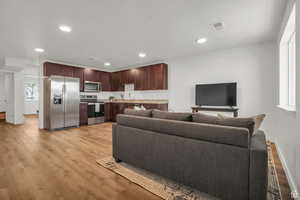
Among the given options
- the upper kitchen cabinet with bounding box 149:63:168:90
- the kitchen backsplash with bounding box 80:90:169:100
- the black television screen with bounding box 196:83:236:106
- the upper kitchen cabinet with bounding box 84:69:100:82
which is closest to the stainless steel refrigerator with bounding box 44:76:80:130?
the upper kitchen cabinet with bounding box 84:69:100:82

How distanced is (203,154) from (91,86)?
5.88m

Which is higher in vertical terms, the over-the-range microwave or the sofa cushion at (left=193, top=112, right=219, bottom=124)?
the over-the-range microwave

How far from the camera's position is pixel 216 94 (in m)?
4.26

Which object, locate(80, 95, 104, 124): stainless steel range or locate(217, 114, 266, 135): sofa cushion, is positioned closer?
locate(217, 114, 266, 135): sofa cushion

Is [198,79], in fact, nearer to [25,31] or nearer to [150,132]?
[150,132]

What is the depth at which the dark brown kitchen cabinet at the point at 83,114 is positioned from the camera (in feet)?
18.9

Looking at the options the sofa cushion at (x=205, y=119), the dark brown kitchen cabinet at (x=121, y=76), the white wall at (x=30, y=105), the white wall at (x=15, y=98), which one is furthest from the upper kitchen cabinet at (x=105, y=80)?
the sofa cushion at (x=205, y=119)

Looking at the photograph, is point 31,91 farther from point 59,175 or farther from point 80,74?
point 59,175

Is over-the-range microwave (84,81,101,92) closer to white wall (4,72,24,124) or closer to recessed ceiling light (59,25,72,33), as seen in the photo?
white wall (4,72,24,124)

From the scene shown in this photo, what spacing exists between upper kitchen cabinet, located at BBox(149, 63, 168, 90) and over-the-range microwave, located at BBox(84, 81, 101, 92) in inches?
102

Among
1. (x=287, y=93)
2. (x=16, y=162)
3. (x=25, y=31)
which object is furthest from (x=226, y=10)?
(x=16, y=162)

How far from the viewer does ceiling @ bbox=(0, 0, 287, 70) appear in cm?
219

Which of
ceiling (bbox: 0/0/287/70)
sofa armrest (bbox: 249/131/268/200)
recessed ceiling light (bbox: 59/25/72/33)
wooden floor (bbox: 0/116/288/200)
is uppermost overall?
ceiling (bbox: 0/0/287/70)

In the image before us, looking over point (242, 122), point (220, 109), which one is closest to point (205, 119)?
point (242, 122)
